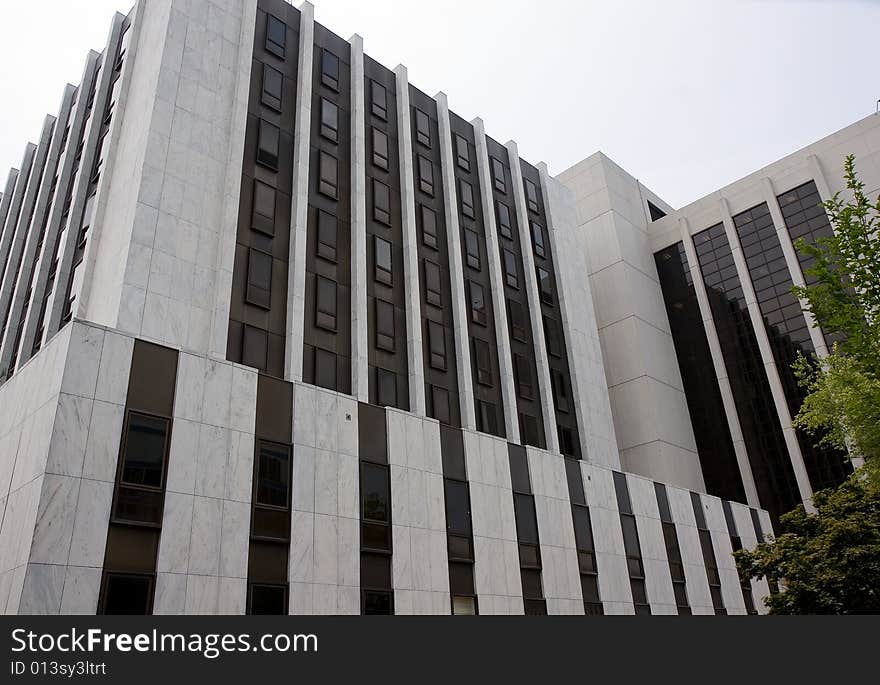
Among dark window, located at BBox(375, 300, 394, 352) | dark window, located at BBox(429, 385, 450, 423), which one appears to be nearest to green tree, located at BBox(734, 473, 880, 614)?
dark window, located at BBox(429, 385, 450, 423)

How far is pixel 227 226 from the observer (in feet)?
92.2

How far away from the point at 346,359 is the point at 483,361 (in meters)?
8.55

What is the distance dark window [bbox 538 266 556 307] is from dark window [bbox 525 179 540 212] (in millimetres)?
4460

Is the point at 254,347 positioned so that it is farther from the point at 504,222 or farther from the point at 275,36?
the point at 504,222

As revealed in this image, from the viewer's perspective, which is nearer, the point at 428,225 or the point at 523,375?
the point at 428,225

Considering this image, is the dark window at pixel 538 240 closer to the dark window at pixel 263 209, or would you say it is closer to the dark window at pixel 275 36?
the dark window at pixel 275 36

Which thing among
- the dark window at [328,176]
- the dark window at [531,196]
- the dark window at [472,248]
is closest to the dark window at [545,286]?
the dark window at [531,196]

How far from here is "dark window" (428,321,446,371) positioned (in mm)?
33656

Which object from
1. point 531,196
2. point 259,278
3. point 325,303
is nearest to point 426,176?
point 531,196

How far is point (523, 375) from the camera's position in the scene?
37906 mm

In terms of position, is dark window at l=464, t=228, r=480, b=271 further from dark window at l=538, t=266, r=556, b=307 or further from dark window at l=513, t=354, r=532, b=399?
dark window at l=513, t=354, r=532, b=399

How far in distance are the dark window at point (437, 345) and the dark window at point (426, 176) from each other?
789cm

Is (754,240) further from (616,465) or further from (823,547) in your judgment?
(823,547)

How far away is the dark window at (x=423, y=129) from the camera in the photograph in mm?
39531
